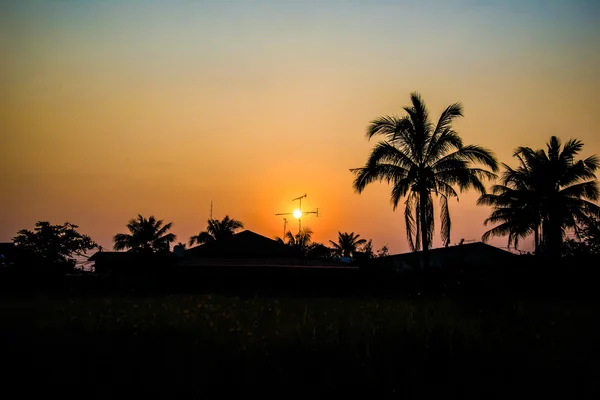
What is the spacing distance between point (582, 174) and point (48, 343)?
30.3m

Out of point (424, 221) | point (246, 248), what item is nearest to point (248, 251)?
point (246, 248)

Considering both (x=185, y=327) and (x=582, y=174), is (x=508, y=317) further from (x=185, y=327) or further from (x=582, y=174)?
(x=582, y=174)

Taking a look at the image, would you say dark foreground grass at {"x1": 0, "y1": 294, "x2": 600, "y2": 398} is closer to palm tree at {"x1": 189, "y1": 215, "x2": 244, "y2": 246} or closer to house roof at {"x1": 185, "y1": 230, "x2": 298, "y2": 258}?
house roof at {"x1": 185, "y1": 230, "x2": 298, "y2": 258}

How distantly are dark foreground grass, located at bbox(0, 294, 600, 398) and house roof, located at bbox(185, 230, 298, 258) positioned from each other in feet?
80.7

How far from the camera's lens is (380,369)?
6.83 meters

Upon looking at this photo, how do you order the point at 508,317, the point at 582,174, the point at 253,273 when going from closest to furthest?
the point at 508,317
the point at 253,273
the point at 582,174

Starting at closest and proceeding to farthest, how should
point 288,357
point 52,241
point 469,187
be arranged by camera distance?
point 288,357 → point 469,187 → point 52,241

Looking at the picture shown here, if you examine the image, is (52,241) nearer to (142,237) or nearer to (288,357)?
(142,237)

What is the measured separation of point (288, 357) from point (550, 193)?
28.1 meters

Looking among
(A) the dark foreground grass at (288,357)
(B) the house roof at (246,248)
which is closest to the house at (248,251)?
(B) the house roof at (246,248)

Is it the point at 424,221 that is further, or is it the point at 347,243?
the point at 347,243

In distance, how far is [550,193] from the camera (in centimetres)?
3125

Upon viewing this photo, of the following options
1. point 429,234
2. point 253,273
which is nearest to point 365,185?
point 429,234

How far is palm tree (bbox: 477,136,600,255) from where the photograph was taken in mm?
30703
